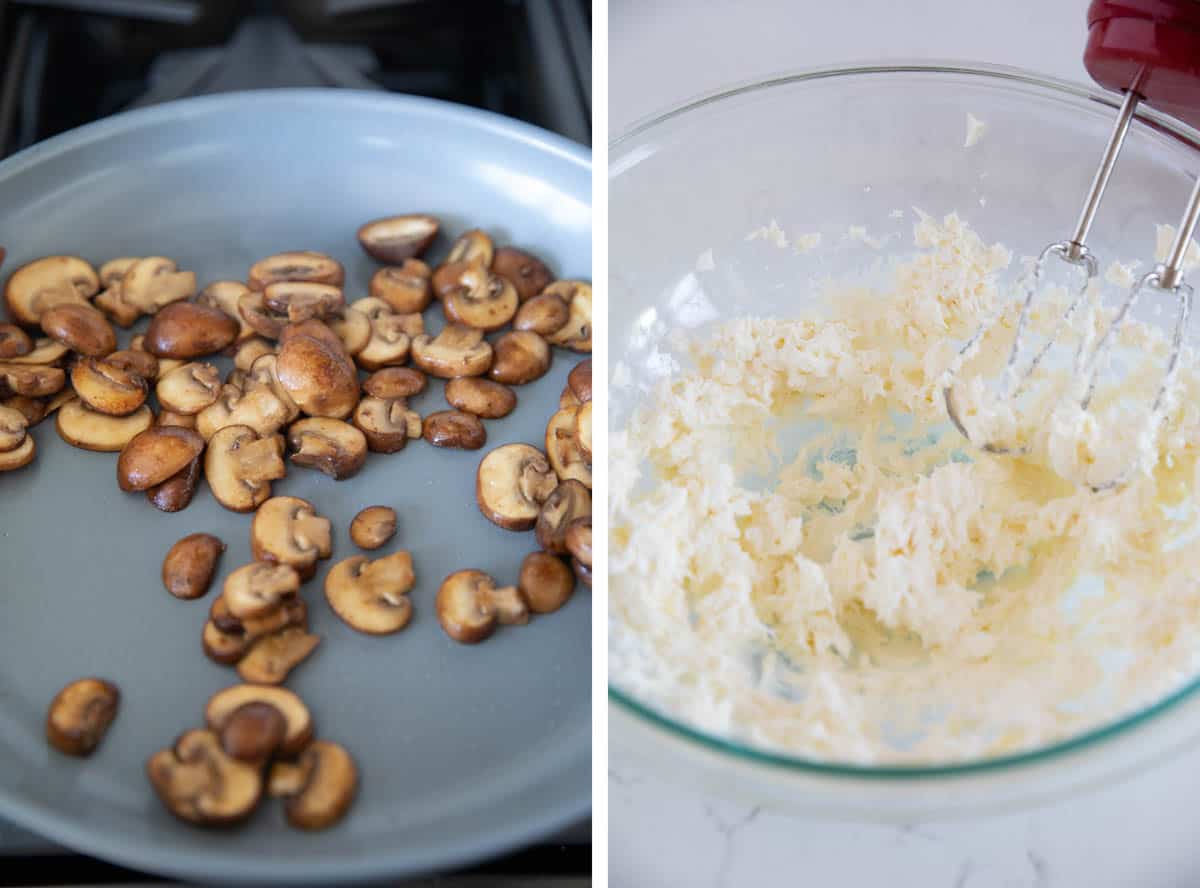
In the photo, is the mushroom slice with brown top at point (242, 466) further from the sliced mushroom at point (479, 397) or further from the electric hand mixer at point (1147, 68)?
the electric hand mixer at point (1147, 68)

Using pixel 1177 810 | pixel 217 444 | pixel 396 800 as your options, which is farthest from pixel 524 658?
pixel 1177 810

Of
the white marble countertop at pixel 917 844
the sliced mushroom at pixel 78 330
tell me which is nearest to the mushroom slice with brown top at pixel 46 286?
the sliced mushroom at pixel 78 330

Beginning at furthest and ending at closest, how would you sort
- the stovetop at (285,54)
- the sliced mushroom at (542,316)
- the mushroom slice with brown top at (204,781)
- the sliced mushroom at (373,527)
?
the stovetop at (285,54) < the sliced mushroom at (542,316) < the sliced mushroom at (373,527) < the mushroom slice with brown top at (204,781)

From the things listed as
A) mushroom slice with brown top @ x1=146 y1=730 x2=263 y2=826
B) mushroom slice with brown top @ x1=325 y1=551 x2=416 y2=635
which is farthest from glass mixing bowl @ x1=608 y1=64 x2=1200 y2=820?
mushroom slice with brown top @ x1=146 y1=730 x2=263 y2=826

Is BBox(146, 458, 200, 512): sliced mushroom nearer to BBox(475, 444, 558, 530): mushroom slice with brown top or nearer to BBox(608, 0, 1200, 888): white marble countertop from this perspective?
BBox(475, 444, 558, 530): mushroom slice with brown top

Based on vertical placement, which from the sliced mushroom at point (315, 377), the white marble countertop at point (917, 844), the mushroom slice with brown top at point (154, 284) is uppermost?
the mushroom slice with brown top at point (154, 284)

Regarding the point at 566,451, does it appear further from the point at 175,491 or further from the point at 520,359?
the point at 175,491

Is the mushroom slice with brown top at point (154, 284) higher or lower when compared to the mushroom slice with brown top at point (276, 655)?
higher

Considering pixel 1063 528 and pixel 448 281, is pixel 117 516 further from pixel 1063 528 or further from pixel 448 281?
pixel 1063 528
